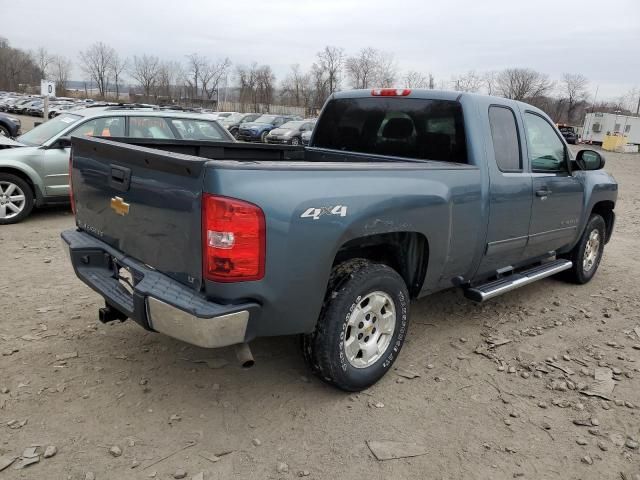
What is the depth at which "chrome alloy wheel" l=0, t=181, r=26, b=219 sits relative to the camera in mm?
7211

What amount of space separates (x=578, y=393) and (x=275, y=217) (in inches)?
97.2

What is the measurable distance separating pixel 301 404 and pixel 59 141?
6238mm

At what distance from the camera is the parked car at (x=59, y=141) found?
730 centimetres

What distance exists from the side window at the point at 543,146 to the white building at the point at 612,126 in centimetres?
4997

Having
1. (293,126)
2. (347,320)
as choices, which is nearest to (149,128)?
(347,320)

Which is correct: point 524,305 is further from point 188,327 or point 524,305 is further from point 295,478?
point 188,327

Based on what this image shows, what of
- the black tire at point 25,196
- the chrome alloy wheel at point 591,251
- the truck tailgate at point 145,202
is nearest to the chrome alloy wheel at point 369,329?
the truck tailgate at point 145,202

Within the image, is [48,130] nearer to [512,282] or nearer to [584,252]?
[512,282]

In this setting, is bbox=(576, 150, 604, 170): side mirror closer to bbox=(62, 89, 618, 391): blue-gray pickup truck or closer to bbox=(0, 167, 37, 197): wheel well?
bbox=(62, 89, 618, 391): blue-gray pickup truck

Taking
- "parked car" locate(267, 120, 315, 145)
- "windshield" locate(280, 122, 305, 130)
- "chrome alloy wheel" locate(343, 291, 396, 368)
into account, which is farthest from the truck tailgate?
"windshield" locate(280, 122, 305, 130)

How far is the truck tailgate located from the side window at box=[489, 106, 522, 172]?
8.30 feet

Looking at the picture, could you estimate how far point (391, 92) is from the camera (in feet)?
14.3

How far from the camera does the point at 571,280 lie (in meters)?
5.83

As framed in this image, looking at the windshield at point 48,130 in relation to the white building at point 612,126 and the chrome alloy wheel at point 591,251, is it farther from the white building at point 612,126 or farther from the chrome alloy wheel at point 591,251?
the white building at point 612,126
